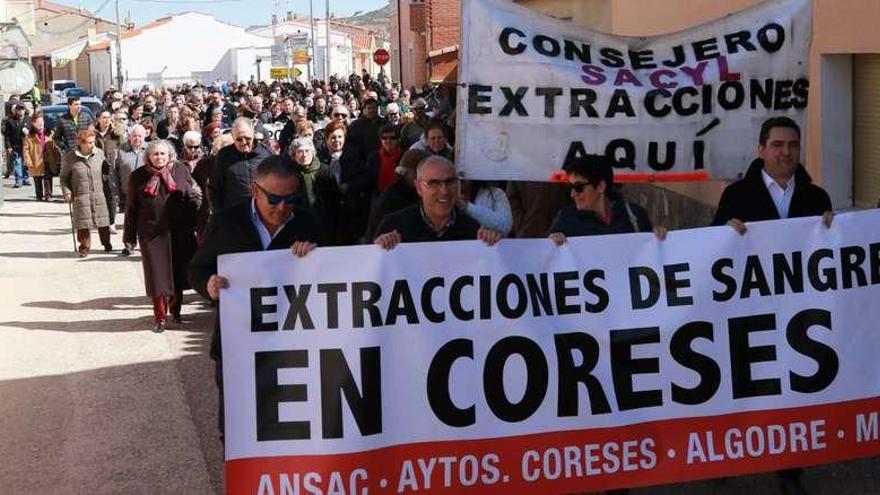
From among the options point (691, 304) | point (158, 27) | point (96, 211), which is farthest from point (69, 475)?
point (158, 27)

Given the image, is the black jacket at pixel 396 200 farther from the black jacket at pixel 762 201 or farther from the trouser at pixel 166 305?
the trouser at pixel 166 305

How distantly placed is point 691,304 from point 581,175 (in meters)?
0.81

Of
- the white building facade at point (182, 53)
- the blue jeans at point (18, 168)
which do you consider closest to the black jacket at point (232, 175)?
the blue jeans at point (18, 168)

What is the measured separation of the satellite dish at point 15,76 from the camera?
21.7 m

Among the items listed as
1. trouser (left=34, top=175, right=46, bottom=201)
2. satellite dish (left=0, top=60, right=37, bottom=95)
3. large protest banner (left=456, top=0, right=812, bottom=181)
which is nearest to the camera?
large protest banner (left=456, top=0, right=812, bottom=181)

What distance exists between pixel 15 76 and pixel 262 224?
647 inches

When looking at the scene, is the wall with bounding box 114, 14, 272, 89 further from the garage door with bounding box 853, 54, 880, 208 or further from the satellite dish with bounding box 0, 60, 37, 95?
the garage door with bounding box 853, 54, 880, 208

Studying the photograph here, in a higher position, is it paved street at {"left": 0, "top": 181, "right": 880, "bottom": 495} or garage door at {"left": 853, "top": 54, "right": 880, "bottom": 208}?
garage door at {"left": 853, "top": 54, "right": 880, "bottom": 208}

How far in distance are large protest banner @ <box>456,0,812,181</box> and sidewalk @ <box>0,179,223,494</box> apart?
87.4 inches

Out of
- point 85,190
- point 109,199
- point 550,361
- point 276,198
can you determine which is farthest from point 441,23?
point 550,361

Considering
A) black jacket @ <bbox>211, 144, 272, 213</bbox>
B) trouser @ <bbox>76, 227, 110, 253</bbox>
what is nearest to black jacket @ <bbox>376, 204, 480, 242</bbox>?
black jacket @ <bbox>211, 144, 272, 213</bbox>

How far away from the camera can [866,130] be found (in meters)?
11.3

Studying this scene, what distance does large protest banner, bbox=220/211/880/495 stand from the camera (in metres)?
5.95

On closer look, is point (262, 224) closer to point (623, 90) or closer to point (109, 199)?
point (623, 90)
